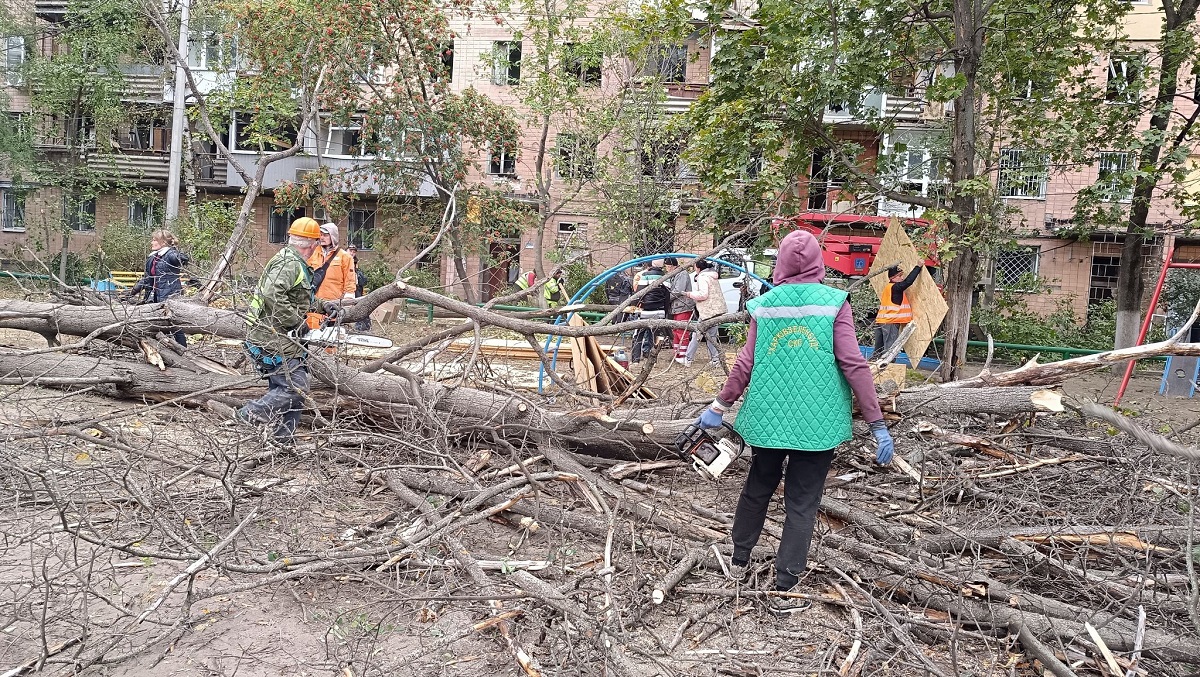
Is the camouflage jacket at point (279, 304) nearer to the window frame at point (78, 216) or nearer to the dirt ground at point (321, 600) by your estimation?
the dirt ground at point (321, 600)

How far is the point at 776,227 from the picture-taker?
Answer: 9.08 meters

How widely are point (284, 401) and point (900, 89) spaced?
6657mm

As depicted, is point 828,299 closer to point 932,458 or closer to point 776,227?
point 932,458

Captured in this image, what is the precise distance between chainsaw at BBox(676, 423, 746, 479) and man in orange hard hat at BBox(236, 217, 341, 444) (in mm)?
2488

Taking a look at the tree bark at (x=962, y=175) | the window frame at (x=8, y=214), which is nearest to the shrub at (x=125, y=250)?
the window frame at (x=8, y=214)

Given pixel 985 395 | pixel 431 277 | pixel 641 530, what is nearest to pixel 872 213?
pixel 431 277

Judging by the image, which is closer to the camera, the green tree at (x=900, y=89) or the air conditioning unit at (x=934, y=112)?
the green tree at (x=900, y=89)

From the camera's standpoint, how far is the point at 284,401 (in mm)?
5520

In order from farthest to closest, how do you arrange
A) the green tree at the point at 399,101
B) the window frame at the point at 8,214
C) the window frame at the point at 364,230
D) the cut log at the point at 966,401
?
the window frame at the point at 8,214 → the window frame at the point at 364,230 → the green tree at the point at 399,101 → the cut log at the point at 966,401

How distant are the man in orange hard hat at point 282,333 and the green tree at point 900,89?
14.8 ft

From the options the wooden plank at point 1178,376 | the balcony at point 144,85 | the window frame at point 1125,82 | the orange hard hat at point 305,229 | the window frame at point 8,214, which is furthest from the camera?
the window frame at point 8,214

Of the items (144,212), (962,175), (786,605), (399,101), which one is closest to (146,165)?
(144,212)

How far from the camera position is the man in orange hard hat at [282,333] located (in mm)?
5395

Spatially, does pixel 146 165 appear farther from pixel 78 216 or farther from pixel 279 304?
pixel 279 304
